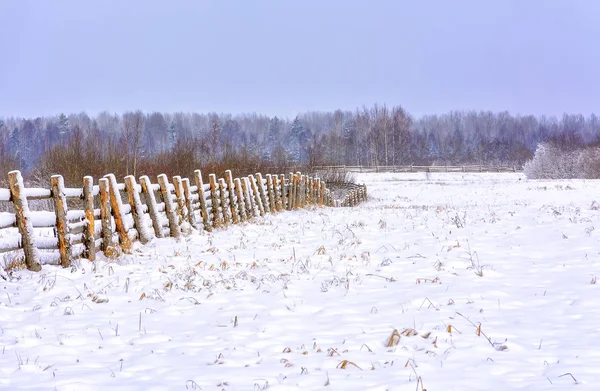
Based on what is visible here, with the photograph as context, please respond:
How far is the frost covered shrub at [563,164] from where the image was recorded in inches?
2068

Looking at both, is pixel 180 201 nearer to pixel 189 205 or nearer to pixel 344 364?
pixel 189 205

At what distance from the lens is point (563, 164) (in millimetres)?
55531

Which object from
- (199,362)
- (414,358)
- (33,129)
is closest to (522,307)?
(414,358)

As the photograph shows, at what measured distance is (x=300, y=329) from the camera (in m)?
4.69

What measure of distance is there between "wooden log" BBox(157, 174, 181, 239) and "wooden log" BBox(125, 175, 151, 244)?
1.04 metres

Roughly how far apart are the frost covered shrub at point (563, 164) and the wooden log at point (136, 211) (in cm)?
5378

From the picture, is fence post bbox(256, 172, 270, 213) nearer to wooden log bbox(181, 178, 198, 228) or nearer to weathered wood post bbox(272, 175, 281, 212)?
weathered wood post bbox(272, 175, 281, 212)

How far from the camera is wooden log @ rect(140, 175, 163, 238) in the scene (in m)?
10.2

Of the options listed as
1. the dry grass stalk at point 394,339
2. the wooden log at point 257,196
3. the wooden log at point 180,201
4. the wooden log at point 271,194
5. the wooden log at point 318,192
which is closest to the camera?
the dry grass stalk at point 394,339

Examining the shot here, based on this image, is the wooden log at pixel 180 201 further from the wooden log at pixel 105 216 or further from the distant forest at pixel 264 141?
the distant forest at pixel 264 141

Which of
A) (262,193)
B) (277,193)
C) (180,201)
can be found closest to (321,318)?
(180,201)

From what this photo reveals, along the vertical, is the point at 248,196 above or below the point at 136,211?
below

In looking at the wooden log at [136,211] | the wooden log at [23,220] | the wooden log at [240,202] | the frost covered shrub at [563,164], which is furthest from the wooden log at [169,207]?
the frost covered shrub at [563,164]

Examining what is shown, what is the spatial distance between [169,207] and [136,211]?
1.28 meters
